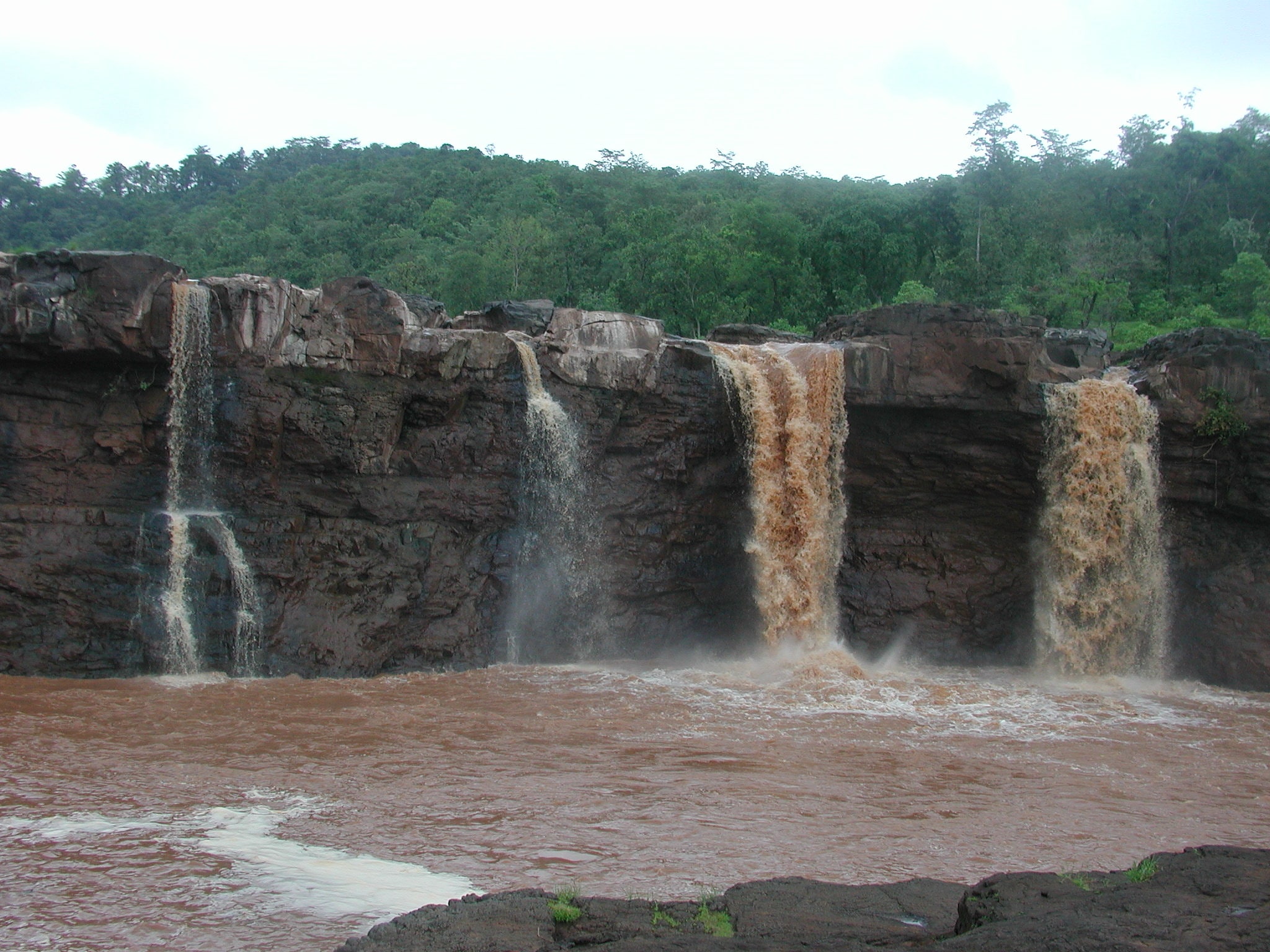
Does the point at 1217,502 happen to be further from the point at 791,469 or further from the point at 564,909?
the point at 564,909

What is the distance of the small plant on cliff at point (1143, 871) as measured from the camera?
6.03 metres

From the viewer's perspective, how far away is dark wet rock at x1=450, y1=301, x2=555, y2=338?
18859mm

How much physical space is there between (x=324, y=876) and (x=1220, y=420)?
15298 millimetres

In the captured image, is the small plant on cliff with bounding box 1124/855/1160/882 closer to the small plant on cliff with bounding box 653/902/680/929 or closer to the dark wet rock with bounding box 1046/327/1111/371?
the small plant on cliff with bounding box 653/902/680/929

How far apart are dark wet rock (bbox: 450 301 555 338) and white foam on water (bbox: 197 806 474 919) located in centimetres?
1130

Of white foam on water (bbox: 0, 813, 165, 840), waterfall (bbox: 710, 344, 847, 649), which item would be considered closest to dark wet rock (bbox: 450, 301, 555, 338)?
waterfall (bbox: 710, 344, 847, 649)

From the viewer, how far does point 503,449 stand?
661 inches

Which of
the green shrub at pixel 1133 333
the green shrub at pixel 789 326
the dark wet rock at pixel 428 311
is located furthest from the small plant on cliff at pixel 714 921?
the green shrub at pixel 1133 333

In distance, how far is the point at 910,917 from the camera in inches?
229

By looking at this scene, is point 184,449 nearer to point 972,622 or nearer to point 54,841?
point 54,841

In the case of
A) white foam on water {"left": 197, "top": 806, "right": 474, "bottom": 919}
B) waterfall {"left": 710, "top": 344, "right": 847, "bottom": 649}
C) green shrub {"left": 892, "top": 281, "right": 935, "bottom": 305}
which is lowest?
white foam on water {"left": 197, "top": 806, "right": 474, "bottom": 919}

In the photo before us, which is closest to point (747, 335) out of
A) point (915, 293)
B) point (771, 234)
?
point (915, 293)

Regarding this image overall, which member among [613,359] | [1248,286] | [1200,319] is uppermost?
[1248,286]

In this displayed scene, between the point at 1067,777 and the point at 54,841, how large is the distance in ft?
31.0
